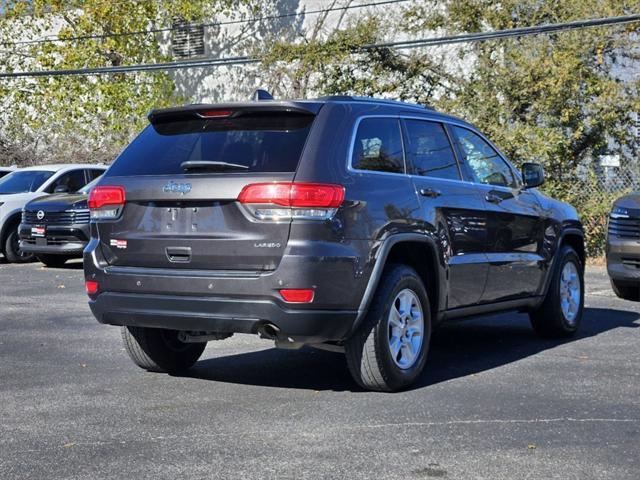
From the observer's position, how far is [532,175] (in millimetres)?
9352

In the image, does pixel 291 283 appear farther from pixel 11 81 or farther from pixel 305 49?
pixel 11 81

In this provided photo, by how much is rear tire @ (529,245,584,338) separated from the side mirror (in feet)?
2.43

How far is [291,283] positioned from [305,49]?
15300 mm

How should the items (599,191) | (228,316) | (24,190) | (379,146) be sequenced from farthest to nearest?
(24,190)
(599,191)
(379,146)
(228,316)

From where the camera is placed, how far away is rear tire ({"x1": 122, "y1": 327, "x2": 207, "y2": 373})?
787 cm

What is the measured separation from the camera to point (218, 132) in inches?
283

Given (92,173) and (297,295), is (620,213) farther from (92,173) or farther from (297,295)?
(92,173)

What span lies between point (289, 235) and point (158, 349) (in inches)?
73.0

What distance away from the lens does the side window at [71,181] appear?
20.2 meters

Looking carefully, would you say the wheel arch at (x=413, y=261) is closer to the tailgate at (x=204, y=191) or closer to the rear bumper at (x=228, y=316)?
the rear bumper at (x=228, y=316)

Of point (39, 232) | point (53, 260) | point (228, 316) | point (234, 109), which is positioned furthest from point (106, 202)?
point (53, 260)

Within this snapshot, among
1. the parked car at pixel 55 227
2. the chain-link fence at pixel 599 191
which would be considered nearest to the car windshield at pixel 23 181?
the parked car at pixel 55 227

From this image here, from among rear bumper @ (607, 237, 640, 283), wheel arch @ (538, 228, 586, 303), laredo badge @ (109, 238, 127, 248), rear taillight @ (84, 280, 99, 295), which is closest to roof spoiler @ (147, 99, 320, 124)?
laredo badge @ (109, 238, 127, 248)

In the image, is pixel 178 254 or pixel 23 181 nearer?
pixel 178 254
